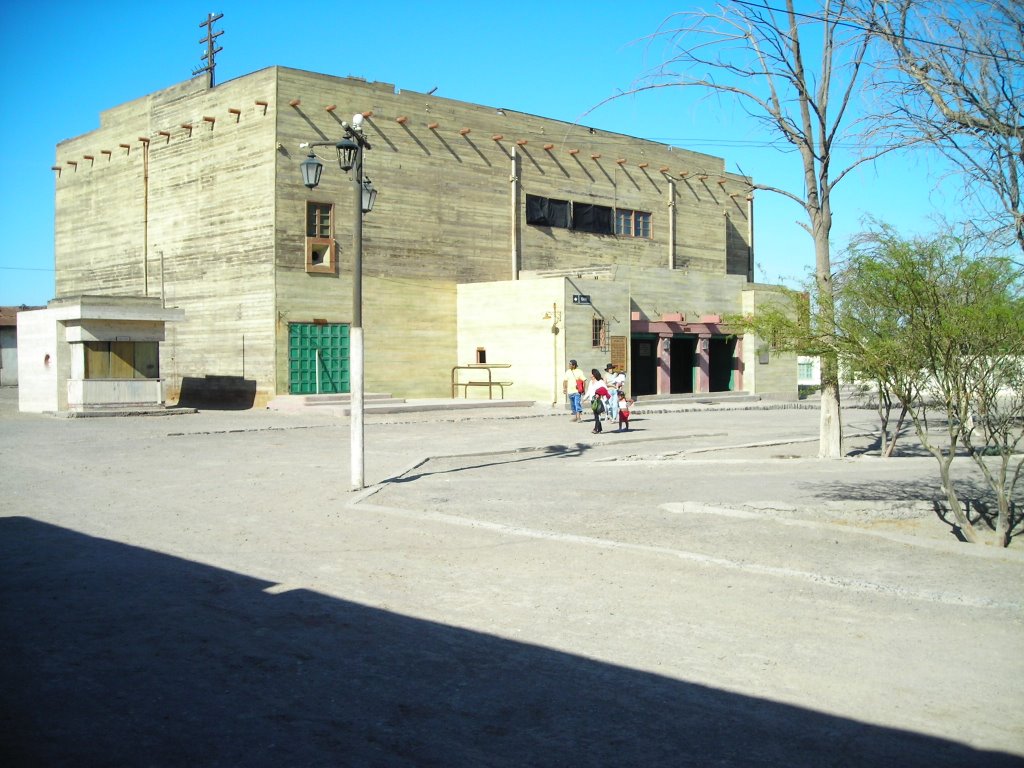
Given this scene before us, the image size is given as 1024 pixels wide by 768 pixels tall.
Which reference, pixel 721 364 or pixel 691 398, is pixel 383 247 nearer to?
pixel 691 398

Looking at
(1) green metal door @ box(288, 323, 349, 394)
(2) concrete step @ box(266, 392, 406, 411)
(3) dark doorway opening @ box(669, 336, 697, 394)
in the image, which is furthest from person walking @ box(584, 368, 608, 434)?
(3) dark doorway opening @ box(669, 336, 697, 394)

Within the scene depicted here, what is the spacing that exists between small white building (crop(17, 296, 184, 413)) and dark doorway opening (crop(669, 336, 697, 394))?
22.3 m

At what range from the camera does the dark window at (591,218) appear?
133 ft

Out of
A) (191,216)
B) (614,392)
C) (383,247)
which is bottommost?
(614,392)

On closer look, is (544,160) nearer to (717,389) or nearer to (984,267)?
(717,389)

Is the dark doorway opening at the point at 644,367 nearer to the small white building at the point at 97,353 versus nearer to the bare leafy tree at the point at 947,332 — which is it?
the small white building at the point at 97,353

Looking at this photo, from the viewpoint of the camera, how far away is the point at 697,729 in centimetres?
489

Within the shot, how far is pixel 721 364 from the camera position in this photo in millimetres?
42094

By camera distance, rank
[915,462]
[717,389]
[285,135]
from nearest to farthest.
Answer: [915,462] → [285,135] → [717,389]

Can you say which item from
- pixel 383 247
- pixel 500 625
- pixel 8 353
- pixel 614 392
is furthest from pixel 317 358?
pixel 8 353

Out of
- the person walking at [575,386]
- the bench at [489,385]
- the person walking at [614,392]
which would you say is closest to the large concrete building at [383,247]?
the bench at [489,385]

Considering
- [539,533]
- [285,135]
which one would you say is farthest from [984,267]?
[285,135]

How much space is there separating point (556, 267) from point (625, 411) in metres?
17.1

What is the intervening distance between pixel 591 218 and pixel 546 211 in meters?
2.74
